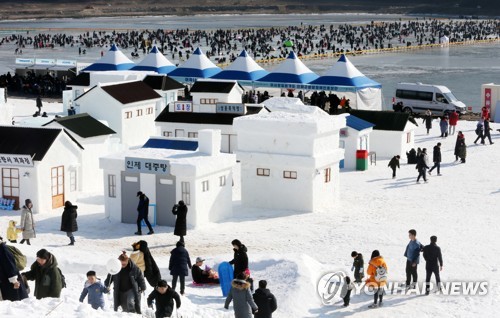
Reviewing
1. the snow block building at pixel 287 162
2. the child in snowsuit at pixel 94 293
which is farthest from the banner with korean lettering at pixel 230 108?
the child in snowsuit at pixel 94 293

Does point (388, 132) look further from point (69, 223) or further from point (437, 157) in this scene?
point (69, 223)

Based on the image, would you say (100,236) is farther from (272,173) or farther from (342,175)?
(342,175)

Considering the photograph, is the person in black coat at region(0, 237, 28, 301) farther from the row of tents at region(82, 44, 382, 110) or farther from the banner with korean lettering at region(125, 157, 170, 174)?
the row of tents at region(82, 44, 382, 110)

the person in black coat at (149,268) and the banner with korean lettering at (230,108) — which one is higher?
the banner with korean lettering at (230,108)

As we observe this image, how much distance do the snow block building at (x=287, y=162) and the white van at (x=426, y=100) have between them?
18053mm

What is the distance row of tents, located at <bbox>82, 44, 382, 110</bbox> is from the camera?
3934 cm

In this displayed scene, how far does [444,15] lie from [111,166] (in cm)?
16499

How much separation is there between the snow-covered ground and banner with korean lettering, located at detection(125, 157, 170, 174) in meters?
1.27

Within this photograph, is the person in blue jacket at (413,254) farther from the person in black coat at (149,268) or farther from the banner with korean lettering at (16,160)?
the banner with korean lettering at (16,160)

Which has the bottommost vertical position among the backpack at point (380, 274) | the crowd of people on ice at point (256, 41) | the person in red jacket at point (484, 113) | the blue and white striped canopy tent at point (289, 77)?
the backpack at point (380, 274)

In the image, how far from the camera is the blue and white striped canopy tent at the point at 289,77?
4019 cm

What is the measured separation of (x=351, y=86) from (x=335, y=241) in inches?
747

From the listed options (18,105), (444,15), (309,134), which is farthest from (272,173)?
(444,15)

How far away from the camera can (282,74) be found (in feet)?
134
